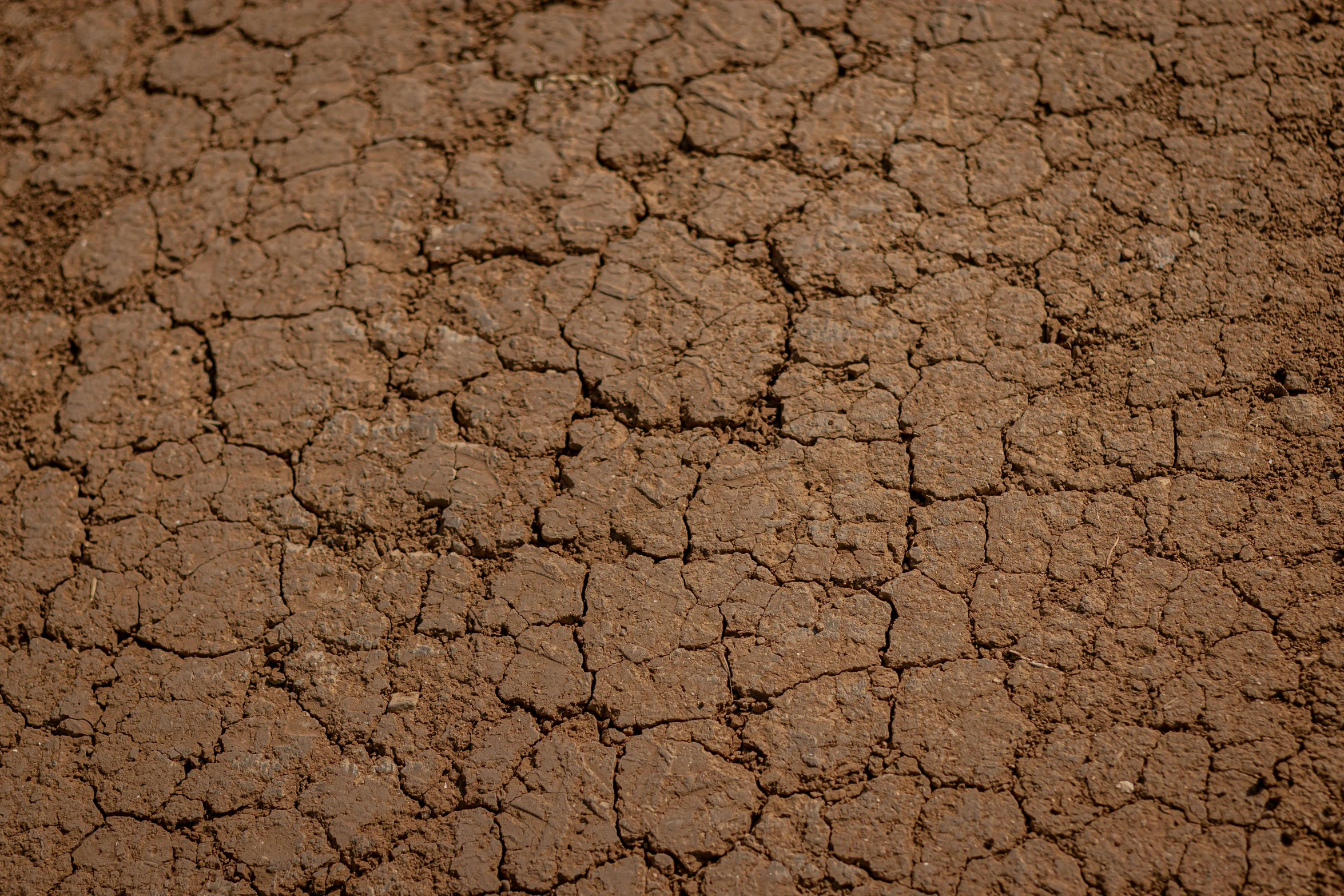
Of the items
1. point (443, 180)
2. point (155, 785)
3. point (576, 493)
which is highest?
point (443, 180)

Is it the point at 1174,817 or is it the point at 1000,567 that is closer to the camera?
the point at 1174,817

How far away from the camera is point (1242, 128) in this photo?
105 inches

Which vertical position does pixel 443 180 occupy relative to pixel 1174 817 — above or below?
above

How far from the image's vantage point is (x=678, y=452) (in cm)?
242

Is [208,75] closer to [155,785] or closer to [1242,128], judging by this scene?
[155,785]

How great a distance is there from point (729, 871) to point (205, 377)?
1.87 metres

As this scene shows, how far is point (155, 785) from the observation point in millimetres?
2168

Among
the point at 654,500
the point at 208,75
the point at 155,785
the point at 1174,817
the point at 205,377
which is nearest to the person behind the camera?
the point at 1174,817

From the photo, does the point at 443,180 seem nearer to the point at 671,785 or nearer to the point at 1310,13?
the point at 671,785

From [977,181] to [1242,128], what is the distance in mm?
744

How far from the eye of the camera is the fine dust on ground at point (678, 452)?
2.07 meters

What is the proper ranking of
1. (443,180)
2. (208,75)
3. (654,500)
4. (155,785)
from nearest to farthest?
(155,785) → (654,500) → (443,180) → (208,75)

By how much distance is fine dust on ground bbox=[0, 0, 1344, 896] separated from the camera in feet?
6.79

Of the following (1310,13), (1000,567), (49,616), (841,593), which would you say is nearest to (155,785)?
(49,616)
